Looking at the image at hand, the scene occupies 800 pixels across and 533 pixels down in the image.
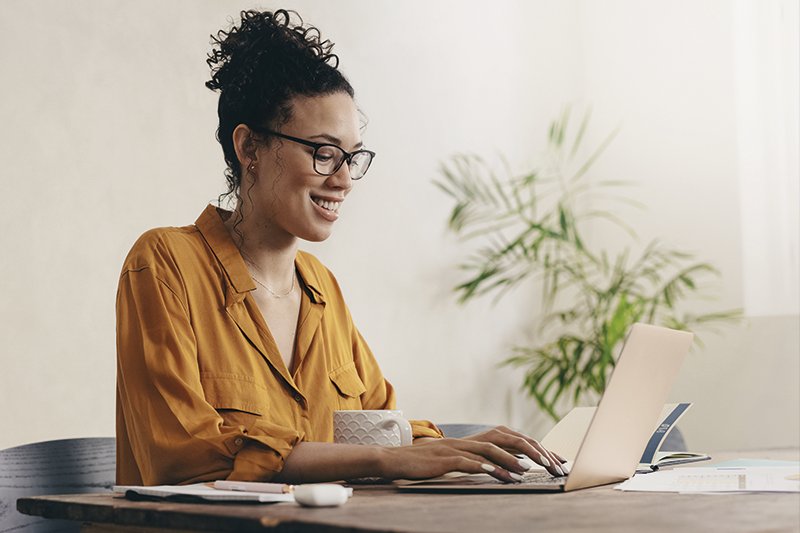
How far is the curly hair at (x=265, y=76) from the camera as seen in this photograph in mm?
1774

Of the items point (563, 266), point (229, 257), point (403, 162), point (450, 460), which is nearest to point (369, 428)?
point (450, 460)

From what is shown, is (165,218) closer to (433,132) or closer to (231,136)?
(231,136)

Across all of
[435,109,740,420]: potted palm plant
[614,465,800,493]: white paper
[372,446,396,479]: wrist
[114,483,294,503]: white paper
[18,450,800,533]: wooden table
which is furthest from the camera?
[435,109,740,420]: potted palm plant

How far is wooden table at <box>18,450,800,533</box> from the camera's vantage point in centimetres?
87

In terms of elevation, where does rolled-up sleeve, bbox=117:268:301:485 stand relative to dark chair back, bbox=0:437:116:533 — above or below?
above

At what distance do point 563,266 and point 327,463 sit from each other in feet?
9.35

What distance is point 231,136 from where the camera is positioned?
184 centimetres

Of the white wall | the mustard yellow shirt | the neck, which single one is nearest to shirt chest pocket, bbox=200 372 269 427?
the mustard yellow shirt

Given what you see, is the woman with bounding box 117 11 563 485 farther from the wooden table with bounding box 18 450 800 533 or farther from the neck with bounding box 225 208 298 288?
the wooden table with bounding box 18 450 800 533

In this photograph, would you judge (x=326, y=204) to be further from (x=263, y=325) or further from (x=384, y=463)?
(x=384, y=463)

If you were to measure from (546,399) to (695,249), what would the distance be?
0.85 metres

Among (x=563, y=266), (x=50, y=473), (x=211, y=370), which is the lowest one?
(x=50, y=473)

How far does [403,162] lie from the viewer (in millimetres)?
3582

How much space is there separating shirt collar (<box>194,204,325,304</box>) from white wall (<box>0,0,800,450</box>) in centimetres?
86
